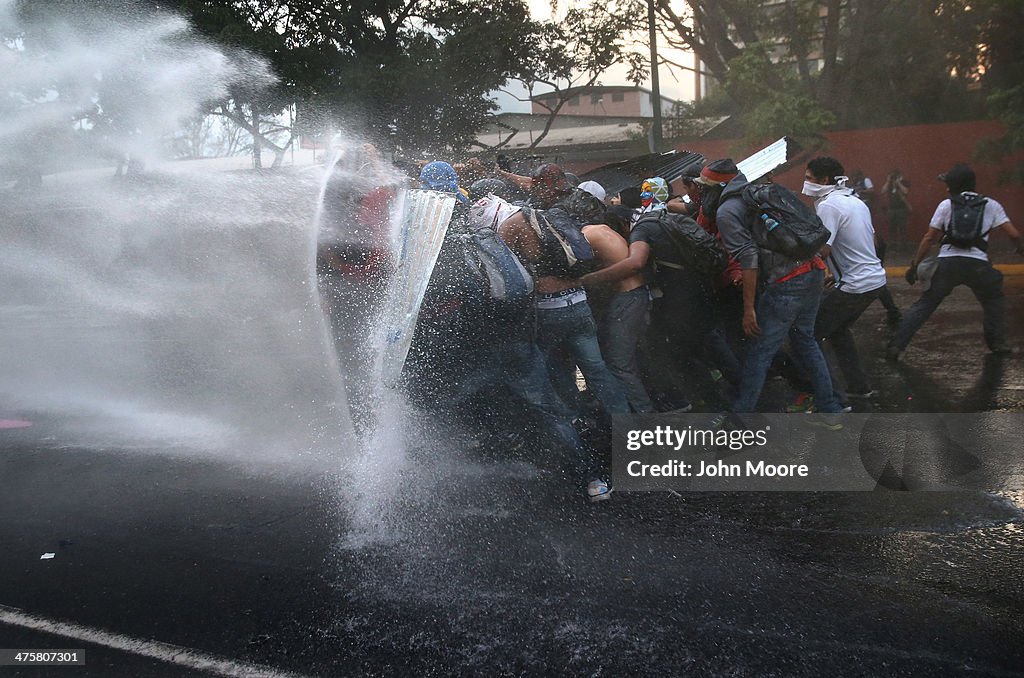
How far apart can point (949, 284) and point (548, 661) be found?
5.06 m

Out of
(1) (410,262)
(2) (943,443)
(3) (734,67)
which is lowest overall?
(2) (943,443)

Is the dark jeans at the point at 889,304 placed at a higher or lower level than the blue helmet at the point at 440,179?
lower

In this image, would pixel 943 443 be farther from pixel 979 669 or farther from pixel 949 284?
pixel 979 669

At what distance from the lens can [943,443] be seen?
15.8 feet

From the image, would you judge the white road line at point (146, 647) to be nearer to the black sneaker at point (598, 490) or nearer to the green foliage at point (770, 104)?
the black sneaker at point (598, 490)

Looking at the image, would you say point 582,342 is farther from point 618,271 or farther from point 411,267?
point 411,267

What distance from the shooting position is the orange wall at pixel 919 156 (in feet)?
52.1

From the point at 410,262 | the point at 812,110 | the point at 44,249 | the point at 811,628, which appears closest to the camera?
the point at 811,628

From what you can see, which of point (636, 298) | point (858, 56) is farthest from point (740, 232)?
point (858, 56)

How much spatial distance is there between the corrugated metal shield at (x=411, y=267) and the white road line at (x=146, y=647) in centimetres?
180

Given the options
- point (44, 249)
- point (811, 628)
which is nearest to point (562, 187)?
point (811, 628)

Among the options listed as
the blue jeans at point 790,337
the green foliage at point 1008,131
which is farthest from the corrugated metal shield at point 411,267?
the green foliage at point 1008,131

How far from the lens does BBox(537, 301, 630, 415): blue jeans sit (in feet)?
14.6

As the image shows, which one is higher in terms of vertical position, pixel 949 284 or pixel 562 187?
pixel 562 187
